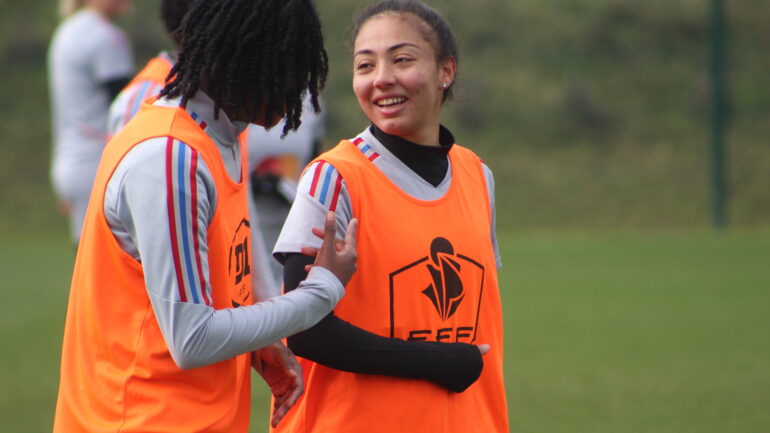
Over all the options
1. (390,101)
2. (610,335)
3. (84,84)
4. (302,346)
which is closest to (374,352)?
(302,346)

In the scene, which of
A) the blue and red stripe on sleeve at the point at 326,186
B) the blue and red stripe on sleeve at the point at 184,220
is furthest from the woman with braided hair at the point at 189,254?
the blue and red stripe on sleeve at the point at 326,186

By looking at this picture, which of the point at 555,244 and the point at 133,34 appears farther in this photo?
the point at 133,34

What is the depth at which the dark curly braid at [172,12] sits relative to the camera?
11.3ft

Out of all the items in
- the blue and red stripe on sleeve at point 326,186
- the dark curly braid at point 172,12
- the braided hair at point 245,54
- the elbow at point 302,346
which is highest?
the dark curly braid at point 172,12

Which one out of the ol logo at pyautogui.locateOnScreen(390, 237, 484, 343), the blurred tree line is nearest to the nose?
the ol logo at pyautogui.locateOnScreen(390, 237, 484, 343)

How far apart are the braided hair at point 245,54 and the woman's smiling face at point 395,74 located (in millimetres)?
350

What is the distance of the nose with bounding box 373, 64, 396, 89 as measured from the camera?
2455mm

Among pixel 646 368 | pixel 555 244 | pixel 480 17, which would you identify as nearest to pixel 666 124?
pixel 480 17

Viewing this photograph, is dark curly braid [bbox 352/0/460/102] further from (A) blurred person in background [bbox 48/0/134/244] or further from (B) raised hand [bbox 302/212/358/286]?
(A) blurred person in background [bbox 48/0/134/244]

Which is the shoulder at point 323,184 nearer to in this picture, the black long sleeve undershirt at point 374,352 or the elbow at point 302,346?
the black long sleeve undershirt at point 374,352

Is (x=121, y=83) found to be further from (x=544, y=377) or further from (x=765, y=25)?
(x=765, y=25)

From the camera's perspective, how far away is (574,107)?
18.2m

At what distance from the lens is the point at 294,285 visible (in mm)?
2211

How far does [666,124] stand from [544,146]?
2.21 meters
